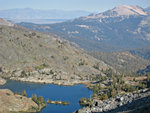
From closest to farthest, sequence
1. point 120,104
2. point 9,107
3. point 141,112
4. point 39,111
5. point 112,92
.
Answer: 1. point 141,112
2. point 120,104
3. point 9,107
4. point 39,111
5. point 112,92

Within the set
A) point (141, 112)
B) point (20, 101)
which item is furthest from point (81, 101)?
point (141, 112)

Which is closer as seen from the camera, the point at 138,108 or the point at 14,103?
the point at 138,108

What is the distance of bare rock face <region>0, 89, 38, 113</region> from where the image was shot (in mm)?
139500

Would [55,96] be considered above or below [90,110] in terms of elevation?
below

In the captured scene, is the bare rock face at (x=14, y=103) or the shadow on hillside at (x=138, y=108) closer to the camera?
the shadow on hillside at (x=138, y=108)

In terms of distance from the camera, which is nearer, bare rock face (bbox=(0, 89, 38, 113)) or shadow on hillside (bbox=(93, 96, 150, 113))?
shadow on hillside (bbox=(93, 96, 150, 113))

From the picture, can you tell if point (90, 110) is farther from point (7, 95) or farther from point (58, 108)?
point (7, 95)

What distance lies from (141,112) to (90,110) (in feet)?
167

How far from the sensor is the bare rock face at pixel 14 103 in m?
140

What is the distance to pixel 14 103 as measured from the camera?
14612cm

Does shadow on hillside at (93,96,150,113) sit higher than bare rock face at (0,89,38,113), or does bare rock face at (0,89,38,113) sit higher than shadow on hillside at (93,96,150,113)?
shadow on hillside at (93,96,150,113)

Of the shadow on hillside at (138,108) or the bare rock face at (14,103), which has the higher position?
the shadow on hillside at (138,108)

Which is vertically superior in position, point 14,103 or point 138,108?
point 138,108

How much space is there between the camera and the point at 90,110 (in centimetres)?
12656
